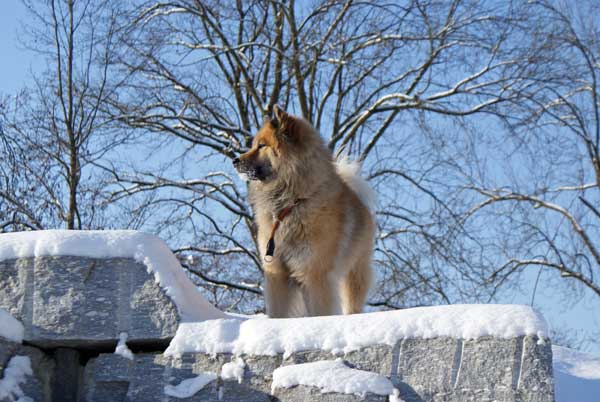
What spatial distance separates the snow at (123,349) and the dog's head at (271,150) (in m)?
1.65

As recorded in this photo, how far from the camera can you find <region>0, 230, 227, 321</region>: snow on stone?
445cm

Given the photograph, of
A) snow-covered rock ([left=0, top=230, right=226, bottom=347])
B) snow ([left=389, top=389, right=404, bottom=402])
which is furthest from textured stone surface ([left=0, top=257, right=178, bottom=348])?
snow ([left=389, top=389, right=404, bottom=402])

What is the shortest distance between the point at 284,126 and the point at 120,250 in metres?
1.72

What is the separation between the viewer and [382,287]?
13625 mm

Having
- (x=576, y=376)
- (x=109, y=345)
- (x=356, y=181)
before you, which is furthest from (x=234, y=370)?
(x=576, y=376)

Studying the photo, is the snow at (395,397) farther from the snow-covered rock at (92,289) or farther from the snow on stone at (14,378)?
the snow on stone at (14,378)

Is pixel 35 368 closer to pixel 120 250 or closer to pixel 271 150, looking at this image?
pixel 120 250

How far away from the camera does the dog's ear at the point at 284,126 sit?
5.64 metres

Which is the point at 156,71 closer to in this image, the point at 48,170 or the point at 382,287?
the point at 48,170

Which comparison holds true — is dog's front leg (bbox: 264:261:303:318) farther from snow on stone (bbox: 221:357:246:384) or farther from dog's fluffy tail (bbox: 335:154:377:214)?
snow on stone (bbox: 221:357:246:384)

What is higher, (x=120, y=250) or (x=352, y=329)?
(x=120, y=250)

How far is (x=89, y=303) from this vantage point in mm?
4422

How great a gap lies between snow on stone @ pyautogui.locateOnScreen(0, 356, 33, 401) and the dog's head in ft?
6.57

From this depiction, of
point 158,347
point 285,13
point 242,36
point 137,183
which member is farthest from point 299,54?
point 158,347
